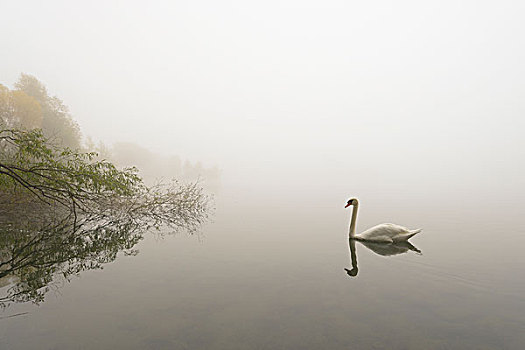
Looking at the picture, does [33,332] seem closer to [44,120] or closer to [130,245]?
[130,245]

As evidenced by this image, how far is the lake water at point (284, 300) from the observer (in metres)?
5.77

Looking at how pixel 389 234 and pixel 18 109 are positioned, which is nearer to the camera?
pixel 389 234

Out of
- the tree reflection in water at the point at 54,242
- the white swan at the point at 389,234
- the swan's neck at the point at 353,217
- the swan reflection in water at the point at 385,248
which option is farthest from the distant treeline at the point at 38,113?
the white swan at the point at 389,234

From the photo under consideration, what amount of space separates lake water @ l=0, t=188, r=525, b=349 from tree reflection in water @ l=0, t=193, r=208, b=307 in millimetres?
738

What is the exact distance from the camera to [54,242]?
12.2m

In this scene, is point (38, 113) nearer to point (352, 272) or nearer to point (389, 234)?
point (352, 272)

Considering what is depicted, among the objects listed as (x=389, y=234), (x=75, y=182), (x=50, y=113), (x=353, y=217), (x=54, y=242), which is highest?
(x=50, y=113)

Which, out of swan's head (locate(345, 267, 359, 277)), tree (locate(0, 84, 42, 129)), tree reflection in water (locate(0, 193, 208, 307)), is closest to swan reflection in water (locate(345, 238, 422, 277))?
swan's head (locate(345, 267, 359, 277))

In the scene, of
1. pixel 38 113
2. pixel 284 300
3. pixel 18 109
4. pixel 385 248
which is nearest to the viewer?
pixel 284 300

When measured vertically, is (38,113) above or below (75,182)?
above

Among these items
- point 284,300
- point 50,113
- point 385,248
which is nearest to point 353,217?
point 385,248

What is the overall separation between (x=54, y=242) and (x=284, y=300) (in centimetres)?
1141

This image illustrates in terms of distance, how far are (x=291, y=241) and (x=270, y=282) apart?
5.96 meters

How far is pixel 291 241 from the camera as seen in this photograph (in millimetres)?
14891
